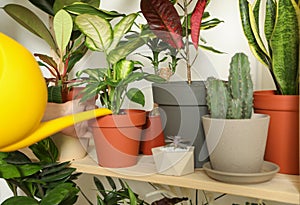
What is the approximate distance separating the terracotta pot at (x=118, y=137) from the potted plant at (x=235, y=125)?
16 centimetres

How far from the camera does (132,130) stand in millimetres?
848

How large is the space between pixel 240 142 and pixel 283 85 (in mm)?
159

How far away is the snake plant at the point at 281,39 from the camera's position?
75cm

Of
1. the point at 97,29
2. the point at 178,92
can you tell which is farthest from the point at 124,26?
the point at 178,92

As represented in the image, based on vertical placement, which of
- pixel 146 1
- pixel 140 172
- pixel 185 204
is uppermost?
pixel 146 1

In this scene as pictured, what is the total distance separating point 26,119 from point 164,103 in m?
0.26

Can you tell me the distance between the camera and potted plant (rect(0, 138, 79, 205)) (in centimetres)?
85

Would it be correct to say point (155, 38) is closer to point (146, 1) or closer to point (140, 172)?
point (146, 1)

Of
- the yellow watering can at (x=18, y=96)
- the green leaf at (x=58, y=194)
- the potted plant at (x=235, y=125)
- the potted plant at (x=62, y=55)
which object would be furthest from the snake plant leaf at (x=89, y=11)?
the green leaf at (x=58, y=194)

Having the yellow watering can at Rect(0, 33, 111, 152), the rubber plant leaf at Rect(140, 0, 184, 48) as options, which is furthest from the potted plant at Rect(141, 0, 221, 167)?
the yellow watering can at Rect(0, 33, 111, 152)

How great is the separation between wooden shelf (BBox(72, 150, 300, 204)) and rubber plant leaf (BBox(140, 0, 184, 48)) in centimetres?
25

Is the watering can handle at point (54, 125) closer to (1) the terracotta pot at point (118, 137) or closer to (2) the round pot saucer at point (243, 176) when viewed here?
(1) the terracotta pot at point (118, 137)

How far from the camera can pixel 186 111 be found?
804 millimetres

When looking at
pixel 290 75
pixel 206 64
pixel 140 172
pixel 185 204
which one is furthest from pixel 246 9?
pixel 185 204
